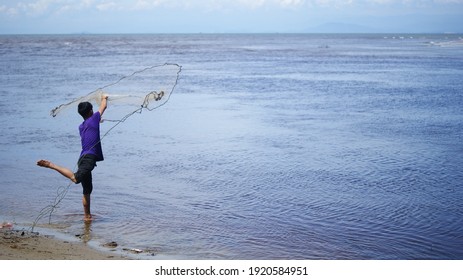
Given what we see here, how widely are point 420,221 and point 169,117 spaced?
29.1ft

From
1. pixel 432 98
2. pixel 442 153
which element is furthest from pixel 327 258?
pixel 432 98

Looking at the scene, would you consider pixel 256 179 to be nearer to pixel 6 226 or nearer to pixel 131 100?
pixel 131 100

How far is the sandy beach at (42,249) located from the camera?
5.91 m

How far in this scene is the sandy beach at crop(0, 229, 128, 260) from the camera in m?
5.91

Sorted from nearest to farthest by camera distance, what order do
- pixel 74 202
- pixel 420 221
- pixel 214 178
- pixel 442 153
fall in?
pixel 420 221, pixel 74 202, pixel 214 178, pixel 442 153

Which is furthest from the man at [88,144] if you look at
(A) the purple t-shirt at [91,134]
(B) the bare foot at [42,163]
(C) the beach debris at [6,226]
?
(C) the beach debris at [6,226]

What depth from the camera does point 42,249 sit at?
614 cm

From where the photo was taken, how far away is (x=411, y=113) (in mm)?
15867

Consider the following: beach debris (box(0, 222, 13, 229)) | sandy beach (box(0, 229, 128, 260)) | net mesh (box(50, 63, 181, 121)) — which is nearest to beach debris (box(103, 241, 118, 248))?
sandy beach (box(0, 229, 128, 260))

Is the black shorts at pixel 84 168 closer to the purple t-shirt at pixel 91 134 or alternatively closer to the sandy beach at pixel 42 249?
the purple t-shirt at pixel 91 134

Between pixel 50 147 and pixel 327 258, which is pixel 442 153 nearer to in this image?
pixel 327 258

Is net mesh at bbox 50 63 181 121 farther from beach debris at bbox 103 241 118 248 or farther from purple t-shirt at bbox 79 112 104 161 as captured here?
beach debris at bbox 103 241 118 248
